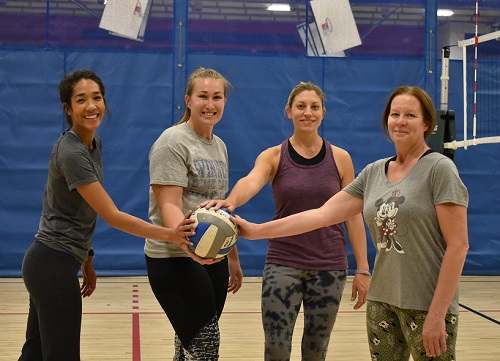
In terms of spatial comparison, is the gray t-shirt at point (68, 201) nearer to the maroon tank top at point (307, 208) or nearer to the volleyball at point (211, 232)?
the volleyball at point (211, 232)

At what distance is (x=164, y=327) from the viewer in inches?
240

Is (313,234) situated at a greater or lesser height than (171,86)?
lesser

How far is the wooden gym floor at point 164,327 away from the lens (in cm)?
529

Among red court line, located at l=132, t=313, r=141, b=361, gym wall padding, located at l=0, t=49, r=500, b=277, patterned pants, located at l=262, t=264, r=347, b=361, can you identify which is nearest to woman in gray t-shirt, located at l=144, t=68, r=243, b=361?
patterned pants, located at l=262, t=264, r=347, b=361

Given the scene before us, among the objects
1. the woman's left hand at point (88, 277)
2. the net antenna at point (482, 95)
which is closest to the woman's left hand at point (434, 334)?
the woman's left hand at point (88, 277)

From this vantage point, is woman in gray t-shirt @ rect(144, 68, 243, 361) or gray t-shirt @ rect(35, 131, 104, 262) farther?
woman in gray t-shirt @ rect(144, 68, 243, 361)

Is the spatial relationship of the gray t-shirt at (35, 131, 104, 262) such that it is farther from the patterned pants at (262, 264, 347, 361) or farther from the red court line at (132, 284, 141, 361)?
the red court line at (132, 284, 141, 361)

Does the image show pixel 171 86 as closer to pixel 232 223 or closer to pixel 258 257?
pixel 258 257

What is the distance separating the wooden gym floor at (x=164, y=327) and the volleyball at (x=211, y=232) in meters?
1.99

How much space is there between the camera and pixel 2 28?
8344 millimetres

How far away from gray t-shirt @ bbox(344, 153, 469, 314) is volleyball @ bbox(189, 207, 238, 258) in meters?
0.73

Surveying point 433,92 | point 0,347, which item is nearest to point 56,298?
point 0,347

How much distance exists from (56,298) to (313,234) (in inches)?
53.4

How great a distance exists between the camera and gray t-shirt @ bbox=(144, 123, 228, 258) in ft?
11.0
